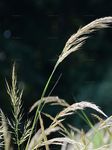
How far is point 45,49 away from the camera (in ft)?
21.7

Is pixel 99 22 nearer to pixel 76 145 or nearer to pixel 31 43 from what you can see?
pixel 76 145

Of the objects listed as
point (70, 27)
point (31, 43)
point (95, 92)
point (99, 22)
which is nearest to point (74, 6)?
point (70, 27)

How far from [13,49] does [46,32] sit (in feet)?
2.31

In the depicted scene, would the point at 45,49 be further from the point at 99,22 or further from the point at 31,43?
the point at 99,22

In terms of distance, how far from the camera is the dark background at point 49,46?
240 inches

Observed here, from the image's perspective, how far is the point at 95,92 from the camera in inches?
226

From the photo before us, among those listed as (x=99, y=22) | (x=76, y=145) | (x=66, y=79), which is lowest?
(x=66, y=79)

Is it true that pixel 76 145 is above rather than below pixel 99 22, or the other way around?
below

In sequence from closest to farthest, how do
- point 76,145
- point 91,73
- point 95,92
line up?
1. point 76,145
2. point 95,92
3. point 91,73

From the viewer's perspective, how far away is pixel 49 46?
6641 millimetres

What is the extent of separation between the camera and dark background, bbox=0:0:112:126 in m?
6.09

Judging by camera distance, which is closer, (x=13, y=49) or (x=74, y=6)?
(x=13, y=49)

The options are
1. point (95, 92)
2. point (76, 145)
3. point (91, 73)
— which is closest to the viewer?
point (76, 145)

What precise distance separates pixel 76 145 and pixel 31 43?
479 cm
